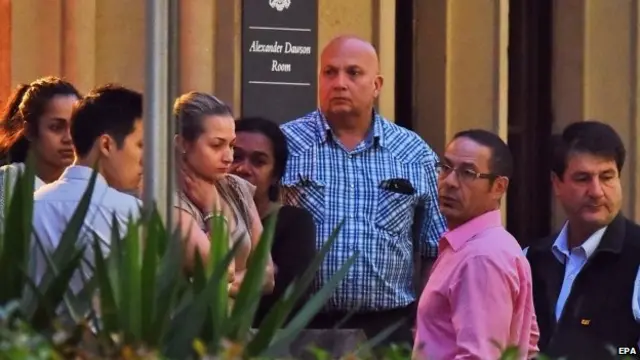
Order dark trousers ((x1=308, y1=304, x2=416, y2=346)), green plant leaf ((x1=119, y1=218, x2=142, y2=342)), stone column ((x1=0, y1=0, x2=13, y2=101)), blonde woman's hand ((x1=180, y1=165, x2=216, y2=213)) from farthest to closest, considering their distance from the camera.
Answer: stone column ((x1=0, y1=0, x2=13, y2=101)), dark trousers ((x1=308, y1=304, x2=416, y2=346)), blonde woman's hand ((x1=180, y1=165, x2=216, y2=213)), green plant leaf ((x1=119, y1=218, x2=142, y2=342))

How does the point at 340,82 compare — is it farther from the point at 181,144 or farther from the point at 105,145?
the point at 105,145

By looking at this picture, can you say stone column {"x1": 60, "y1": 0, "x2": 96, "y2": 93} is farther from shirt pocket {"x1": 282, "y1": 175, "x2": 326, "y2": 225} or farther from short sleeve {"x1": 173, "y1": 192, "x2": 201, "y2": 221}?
short sleeve {"x1": 173, "y1": 192, "x2": 201, "y2": 221}

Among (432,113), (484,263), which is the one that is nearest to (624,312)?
(484,263)

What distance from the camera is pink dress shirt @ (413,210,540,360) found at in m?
5.27

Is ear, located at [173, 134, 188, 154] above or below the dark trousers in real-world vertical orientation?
above

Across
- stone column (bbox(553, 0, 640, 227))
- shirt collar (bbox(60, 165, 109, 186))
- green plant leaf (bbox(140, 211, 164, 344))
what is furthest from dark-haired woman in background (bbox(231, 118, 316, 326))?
stone column (bbox(553, 0, 640, 227))

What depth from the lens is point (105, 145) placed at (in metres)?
5.63

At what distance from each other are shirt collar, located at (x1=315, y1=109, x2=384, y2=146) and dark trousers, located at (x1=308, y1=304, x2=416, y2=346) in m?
0.73

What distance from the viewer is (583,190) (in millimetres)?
Answer: 6637

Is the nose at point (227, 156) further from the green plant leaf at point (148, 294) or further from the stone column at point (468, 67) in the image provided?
the stone column at point (468, 67)

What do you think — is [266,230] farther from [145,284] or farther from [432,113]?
[432,113]

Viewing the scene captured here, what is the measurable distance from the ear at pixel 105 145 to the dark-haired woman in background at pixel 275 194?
1.19 metres

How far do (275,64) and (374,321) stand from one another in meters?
2.23
